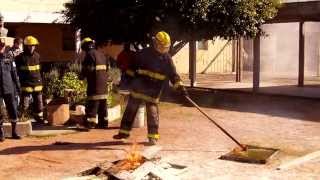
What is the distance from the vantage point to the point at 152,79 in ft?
27.7

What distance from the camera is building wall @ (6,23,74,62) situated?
1895 centimetres

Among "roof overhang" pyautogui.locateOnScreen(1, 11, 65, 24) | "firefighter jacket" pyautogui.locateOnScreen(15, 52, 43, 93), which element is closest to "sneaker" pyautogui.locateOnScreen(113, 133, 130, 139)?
"firefighter jacket" pyautogui.locateOnScreen(15, 52, 43, 93)

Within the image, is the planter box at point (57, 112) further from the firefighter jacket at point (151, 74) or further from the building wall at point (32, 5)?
the building wall at point (32, 5)

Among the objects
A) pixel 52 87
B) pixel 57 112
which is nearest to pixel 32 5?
pixel 52 87

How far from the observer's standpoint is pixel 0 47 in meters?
8.76

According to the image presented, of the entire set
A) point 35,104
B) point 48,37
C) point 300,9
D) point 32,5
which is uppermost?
point 32,5

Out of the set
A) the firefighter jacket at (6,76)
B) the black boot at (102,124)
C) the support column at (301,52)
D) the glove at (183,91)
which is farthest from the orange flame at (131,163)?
the support column at (301,52)

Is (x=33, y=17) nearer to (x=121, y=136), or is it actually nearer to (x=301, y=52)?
(x=301, y=52)

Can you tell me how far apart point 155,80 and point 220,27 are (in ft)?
17.4

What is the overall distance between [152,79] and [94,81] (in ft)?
5.72

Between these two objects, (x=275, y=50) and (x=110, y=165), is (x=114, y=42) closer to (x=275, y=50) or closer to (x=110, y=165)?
(x=110, y=165)

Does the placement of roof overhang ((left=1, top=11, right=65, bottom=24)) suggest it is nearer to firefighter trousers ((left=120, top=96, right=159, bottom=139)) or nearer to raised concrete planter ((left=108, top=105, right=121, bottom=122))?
raised concrete planter ((left=108, top=105, right=121, bottom=122))

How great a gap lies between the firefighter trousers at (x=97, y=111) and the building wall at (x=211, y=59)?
15.0m

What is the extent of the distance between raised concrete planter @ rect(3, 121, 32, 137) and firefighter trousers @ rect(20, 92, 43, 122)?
3.03ft
